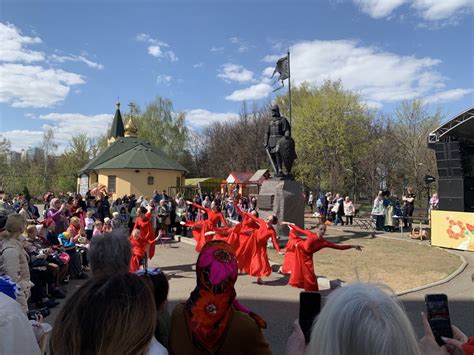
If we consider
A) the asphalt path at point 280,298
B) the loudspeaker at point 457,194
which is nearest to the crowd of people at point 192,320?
the asphalt path at point 280,298

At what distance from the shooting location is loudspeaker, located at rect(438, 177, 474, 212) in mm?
14816

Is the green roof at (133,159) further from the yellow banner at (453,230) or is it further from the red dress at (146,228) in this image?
the red dress at (146,228)

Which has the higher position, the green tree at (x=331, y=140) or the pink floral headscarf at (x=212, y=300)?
the green tree at (x=331, y=140)

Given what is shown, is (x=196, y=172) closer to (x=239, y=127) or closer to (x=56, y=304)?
(x=239, y=127)

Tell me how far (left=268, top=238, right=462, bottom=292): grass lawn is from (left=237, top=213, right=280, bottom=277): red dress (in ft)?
4.89

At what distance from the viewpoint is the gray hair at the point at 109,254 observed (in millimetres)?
3342

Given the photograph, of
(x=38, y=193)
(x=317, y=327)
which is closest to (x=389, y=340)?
(x=317, y=327)

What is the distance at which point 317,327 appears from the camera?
59.3 inches

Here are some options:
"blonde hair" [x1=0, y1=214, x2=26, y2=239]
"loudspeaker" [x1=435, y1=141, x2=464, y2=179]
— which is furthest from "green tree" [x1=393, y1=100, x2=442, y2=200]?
"blonde hair" [x1=0, y1=214, x2=26, y2=239]

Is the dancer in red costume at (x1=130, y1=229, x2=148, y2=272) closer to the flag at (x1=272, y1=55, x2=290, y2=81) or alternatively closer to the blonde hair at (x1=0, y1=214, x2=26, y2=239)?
the blonde hair at (x1=0, y1=214, x2=26, y2=239)

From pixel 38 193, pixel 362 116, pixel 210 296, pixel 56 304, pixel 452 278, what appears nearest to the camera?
pixel 210 296

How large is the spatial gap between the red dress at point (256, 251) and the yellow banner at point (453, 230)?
7900 millimetres

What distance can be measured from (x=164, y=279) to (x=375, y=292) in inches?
65.3

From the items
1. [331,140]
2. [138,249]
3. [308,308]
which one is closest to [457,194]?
[138,249]
